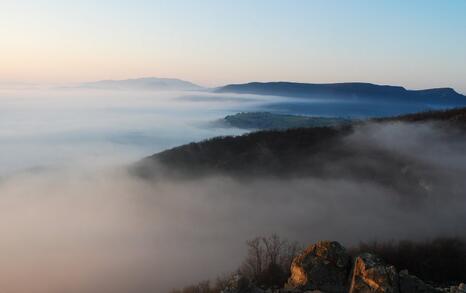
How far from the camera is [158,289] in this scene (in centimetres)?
7731

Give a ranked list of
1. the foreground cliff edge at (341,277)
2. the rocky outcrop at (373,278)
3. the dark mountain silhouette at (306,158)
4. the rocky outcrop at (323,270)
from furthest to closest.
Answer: the dark mountain silhouette at (306,158) < the rocky outcrop at (323,270) < the foreground cliff edge at (341,277) < the rocky outcrop at (373,278)

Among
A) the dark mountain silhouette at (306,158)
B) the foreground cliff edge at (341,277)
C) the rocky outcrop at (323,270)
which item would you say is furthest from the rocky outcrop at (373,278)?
the dark mountain silhouette at (306,158)

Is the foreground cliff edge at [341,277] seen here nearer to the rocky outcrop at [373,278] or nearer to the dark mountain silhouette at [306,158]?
the rocky outcrop at [373,278]

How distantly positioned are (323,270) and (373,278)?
15.6ft

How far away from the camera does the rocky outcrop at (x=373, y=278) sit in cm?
2532

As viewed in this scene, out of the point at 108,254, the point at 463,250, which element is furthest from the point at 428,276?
the point at 108,254

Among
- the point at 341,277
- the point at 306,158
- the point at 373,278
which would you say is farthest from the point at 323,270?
the point at 306,158

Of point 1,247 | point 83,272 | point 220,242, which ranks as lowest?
point 1,247

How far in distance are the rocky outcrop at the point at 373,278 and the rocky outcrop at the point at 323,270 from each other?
2522 millimetres

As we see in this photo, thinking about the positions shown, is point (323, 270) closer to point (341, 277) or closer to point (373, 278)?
point (341, 277)

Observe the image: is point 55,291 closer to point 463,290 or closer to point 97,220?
point 97,220

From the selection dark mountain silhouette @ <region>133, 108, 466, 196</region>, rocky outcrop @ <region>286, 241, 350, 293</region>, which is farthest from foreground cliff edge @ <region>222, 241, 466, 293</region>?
dark mountain silhouette @ <region>133, 108, 466, 196</region>

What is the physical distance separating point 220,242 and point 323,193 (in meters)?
29.6

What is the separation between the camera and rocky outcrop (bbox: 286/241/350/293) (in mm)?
29734
